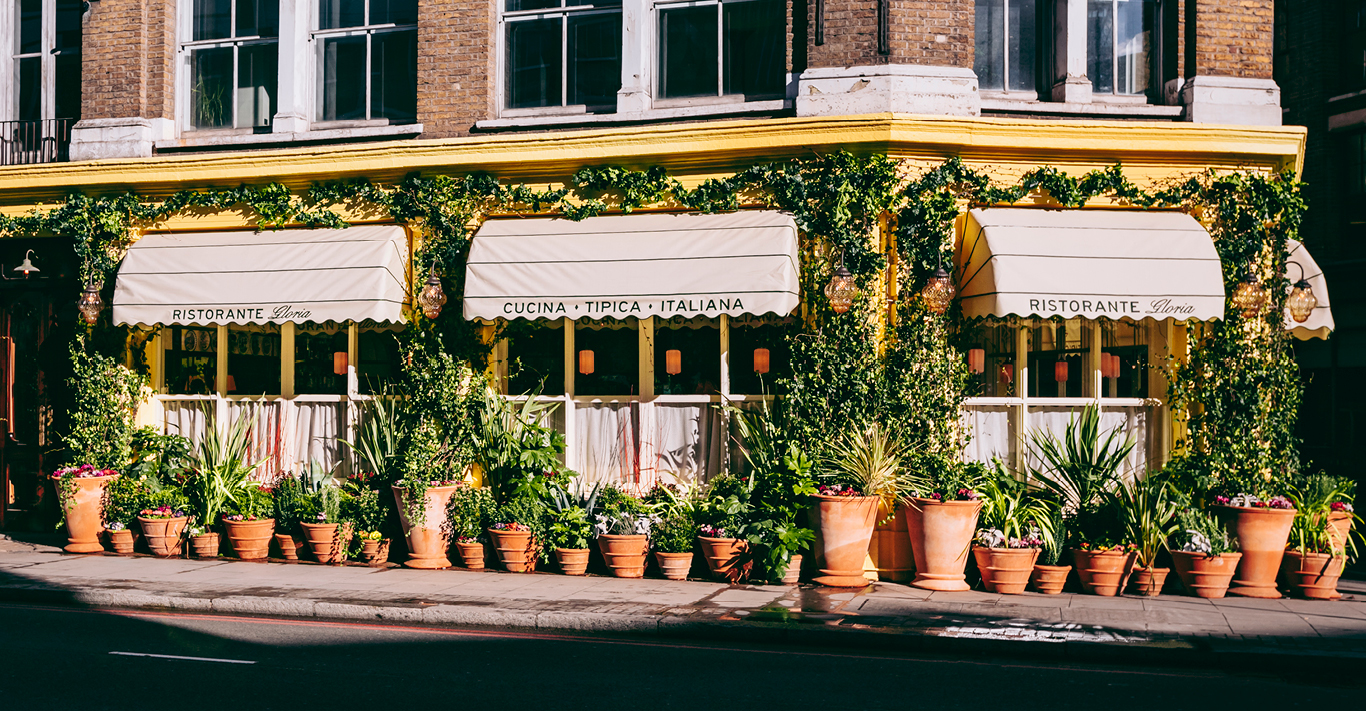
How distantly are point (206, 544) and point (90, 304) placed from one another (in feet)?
10.9

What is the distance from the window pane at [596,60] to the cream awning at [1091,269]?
4.63m

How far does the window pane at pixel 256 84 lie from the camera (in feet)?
44.2

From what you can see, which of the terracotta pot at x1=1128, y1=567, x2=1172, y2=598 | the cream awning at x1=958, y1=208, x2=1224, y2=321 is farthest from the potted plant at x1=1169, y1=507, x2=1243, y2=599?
the cream awning at x1=958, y1=208, x2=1224, y2=321

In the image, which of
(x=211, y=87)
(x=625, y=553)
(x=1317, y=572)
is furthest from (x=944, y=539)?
(x=211, y=87)

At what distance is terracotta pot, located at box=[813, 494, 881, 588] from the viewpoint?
398 inches

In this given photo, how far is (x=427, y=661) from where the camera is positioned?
7.35m

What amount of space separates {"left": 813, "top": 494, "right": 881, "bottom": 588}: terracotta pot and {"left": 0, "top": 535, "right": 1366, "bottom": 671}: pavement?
23 centimetres

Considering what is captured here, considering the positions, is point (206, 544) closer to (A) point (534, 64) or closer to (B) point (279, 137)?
(B) point (279, 137)

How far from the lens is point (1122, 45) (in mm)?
11727

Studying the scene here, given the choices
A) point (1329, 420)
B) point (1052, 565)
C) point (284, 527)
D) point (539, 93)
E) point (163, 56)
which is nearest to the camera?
point (1052, 565)

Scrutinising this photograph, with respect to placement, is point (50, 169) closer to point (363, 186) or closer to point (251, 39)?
point (251, 39)

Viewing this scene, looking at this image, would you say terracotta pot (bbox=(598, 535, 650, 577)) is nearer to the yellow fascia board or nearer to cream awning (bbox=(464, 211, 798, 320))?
cream awning (bbox=(464, 211, 798, 320))

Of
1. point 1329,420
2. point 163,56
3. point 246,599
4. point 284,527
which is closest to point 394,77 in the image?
point 163,56

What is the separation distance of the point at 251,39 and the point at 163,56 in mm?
1138
